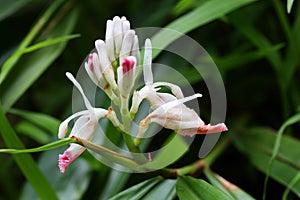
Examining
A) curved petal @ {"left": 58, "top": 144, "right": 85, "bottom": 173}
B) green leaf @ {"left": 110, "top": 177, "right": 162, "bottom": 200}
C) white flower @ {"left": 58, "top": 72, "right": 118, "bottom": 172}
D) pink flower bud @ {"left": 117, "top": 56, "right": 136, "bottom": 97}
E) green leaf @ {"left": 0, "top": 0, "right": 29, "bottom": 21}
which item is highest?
green leaf @ {"left": 0, "top": 0, "right": 29, "bottom": 21}

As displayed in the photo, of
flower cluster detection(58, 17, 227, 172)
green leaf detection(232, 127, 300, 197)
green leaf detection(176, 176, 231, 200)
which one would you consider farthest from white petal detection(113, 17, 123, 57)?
green leaf detection(232, 127, 300, 197)

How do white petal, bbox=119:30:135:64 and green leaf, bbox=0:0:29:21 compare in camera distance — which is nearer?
white petal, bbox=119:30:135:64

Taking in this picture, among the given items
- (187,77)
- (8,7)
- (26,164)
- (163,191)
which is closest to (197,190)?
(163,191)

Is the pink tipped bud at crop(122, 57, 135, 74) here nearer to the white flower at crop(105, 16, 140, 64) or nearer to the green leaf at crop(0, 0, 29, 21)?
the white flower at crop(105, 16, 140, 64)

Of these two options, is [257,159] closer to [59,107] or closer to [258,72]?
[258,72]

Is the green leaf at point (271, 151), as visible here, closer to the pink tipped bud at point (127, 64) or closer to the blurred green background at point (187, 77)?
the blurred green background at point (187, 77)

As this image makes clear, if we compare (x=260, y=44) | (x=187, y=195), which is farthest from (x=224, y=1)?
(x=187, y=195)
